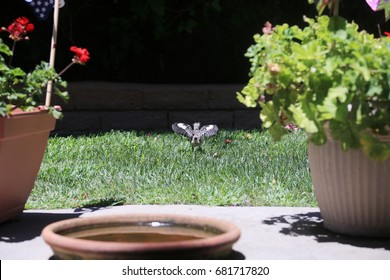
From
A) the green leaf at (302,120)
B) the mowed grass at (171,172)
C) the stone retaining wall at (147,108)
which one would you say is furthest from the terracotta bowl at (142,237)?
the stone retaining wall at (147,108)

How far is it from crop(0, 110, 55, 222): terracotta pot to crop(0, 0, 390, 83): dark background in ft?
11.6

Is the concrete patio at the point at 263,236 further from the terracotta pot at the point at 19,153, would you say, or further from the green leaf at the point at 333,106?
the green leaf at the point at 333,106

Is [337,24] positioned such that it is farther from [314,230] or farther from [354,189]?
[314,230]

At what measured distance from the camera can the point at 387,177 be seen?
3275 mm

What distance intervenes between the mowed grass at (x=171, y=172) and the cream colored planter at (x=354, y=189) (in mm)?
838

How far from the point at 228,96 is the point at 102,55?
1.31m

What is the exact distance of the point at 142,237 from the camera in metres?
2.98

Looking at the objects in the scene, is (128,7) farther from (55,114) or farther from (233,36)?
(55,114)

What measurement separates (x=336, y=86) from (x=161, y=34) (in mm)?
4478

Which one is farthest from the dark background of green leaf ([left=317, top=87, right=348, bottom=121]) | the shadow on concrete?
green leaf ([left=317, top=87, right=348, bottom=121])

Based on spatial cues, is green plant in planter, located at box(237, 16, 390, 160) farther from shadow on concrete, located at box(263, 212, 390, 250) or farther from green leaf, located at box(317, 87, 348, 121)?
shadow on concrete, located at box(263, 212, 390, 250)

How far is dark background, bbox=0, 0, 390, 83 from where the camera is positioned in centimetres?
739

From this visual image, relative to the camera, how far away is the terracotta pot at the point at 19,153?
11.6ft

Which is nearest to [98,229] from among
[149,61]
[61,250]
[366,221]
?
[61,250]
